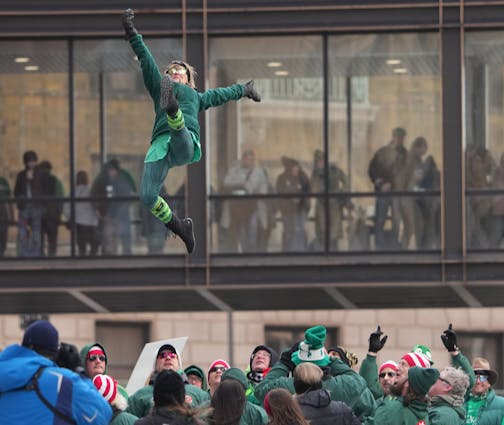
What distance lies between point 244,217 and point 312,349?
1238 centimetres

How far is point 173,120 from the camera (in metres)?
15.3

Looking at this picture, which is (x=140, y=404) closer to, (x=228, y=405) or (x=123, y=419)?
(x=123, y=419)

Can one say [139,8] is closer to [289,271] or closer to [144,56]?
[289,271]

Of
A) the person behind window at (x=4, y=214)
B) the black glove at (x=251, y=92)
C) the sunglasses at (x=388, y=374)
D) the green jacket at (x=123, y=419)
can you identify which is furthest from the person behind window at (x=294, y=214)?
the green jacket at (x=123, y=419)

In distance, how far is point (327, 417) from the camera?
1275 centimetres

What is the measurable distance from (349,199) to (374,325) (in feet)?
27.5

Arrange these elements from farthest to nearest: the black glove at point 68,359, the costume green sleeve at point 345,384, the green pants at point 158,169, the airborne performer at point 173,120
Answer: the green pants at point 158,169 → the airborne performer at point 173,120 → the costume green sleeve at point 345,384 → the black glove at point 68,359

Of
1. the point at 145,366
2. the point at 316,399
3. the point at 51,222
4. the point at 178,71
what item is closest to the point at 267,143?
the point at 51,222

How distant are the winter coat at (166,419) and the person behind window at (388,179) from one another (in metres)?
14.2

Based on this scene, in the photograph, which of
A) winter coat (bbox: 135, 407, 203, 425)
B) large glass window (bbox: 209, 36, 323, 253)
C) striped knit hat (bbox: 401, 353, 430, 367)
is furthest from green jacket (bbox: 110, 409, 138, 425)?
large glass window (bbox: 209, 36, 323, 253)

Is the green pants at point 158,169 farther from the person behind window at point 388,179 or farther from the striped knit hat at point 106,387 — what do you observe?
the person behind window at point 388,179

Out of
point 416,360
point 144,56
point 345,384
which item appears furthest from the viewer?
point 144,56

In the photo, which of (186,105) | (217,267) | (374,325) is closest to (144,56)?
(186,105)

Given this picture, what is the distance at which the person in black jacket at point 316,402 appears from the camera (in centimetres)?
1274
